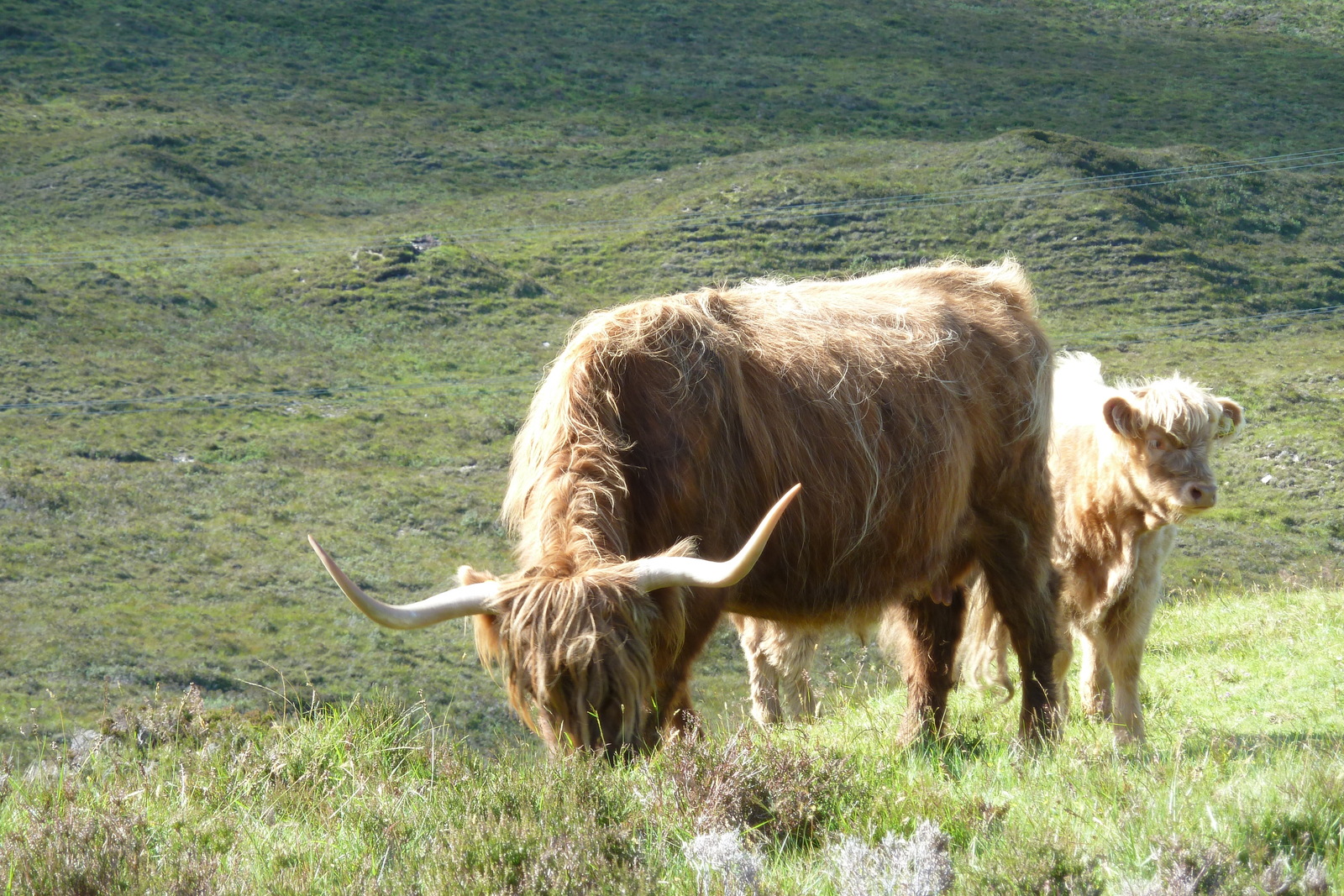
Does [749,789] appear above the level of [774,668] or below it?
above

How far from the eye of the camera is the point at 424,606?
11.6 feet

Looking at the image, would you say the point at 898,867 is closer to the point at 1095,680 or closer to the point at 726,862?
the point at 726,862

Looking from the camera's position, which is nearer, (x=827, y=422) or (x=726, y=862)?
(x=726, y=862)

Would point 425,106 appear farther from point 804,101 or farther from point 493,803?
point 493,803

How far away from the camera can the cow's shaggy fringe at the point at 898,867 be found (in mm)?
2420

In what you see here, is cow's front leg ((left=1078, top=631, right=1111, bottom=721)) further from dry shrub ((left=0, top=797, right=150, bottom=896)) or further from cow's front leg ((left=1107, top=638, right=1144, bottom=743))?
dry shrub ((left=0, top=797, right=150, bottom=896))

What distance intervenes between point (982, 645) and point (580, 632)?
10.6 feet

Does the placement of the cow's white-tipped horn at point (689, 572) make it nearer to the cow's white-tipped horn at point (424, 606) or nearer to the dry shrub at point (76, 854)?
the cow's white-tipped horn at point (424, 606)

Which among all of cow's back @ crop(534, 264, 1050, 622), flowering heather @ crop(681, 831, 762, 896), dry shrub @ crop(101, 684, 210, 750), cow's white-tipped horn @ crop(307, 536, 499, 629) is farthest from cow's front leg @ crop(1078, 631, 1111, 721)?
dry shrub @ crop(101, 684, 210, 750)

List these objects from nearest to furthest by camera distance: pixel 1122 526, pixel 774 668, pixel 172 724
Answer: pixel 172 724
pixel 1122 526
pixel 774 668

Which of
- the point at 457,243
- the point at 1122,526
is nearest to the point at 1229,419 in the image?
the point at 1122,526

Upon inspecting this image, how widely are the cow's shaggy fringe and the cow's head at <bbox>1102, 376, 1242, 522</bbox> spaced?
13.0 ft

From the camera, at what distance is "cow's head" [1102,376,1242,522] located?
239 inches

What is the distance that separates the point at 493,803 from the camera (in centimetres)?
294
